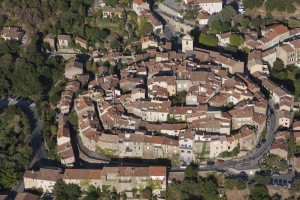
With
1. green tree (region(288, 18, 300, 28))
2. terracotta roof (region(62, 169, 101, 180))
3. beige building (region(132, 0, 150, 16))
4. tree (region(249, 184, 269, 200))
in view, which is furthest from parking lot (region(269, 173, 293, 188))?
beige building (region(132, 0, 150, 16))

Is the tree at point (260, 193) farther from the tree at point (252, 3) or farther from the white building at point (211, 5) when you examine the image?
the tree at point (252, 3)

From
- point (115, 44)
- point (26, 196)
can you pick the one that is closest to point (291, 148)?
point (26, 196)

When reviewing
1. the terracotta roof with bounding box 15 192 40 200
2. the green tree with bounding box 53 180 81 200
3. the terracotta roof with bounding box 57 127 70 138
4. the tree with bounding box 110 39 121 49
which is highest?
the tree with bounding box 110 39 121 49

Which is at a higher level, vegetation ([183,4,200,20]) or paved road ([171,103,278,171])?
vegetation ([183,4,200,20])

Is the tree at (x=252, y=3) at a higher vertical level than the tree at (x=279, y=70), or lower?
higher

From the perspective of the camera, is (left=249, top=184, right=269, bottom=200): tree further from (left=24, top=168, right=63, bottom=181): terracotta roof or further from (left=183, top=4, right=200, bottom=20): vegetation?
(left=183, top=4, right=200, bottom=20): vegetation

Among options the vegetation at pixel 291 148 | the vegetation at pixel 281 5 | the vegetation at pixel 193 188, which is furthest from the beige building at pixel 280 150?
the vegetation at pixel 281 5
